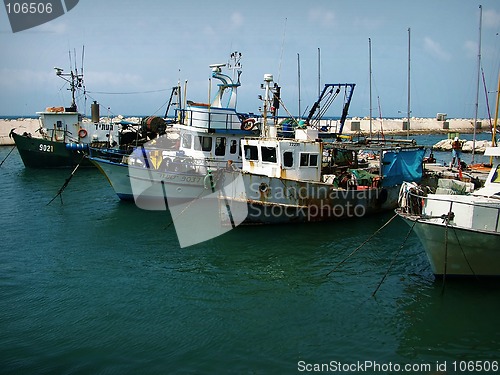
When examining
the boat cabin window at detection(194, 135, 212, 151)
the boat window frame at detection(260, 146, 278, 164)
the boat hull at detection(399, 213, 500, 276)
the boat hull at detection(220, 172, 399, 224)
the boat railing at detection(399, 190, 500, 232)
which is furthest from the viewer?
the boat cabin window at detection(194, 135, 212, 151)

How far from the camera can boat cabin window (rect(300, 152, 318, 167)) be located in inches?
717

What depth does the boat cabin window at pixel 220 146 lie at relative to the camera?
2159 centimetres

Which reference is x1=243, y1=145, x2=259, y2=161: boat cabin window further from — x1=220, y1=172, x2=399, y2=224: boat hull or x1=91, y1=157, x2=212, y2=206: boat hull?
x1=91, y1=157, x2=212, y2=206: boat hull

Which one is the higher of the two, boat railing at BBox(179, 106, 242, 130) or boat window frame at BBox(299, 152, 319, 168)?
boat railing at BBox(179, 106, 242, 130)

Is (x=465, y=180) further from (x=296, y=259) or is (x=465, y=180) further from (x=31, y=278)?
(x=31, y=278)

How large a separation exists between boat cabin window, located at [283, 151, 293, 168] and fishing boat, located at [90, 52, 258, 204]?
3358 mm

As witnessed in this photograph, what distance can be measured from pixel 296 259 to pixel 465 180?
354 inches

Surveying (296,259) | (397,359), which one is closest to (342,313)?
(397,359)

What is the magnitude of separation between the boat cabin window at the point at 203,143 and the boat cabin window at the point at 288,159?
4.99 meters

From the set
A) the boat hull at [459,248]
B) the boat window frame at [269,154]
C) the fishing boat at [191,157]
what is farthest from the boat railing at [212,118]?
the boat hull at [459,248]

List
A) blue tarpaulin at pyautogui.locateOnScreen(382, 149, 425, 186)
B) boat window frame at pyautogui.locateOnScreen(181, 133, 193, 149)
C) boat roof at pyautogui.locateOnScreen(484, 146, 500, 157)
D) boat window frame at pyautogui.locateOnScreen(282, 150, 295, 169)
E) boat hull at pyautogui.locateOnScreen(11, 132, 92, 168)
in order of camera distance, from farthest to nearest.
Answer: boat hull at pyautogui.locateOnScreen(11, 132, 92, 168) < boat window frame at pyautogui.locateOnScreen(181, 133, 193, 149) < blue tarpaulin at pyautogui.locateOnScreen(382, 149, 425, 186) < boat window frame at pyautogui.locateOnScreen(282, 150, 295, 169) < boat roof at pyautogui.locateOnScreen(484, 146, 500, 157)

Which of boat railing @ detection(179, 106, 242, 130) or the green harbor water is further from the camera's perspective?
boat railing @ detection(179, 106, 242, 130)
